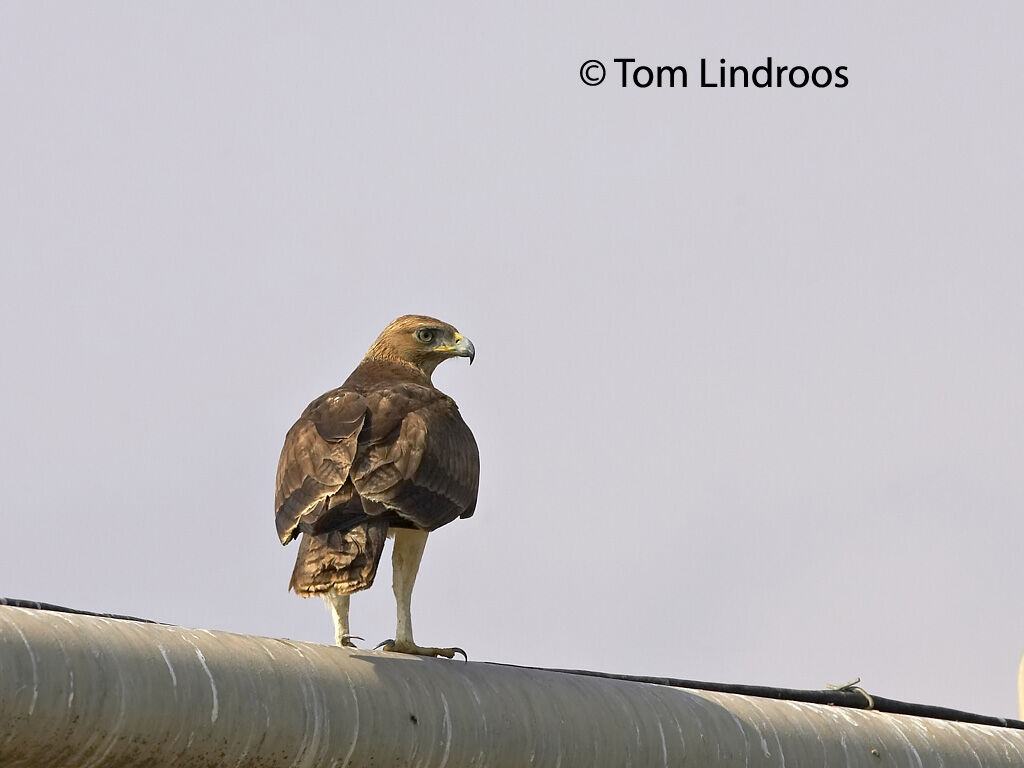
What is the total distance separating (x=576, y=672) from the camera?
525 centimetres

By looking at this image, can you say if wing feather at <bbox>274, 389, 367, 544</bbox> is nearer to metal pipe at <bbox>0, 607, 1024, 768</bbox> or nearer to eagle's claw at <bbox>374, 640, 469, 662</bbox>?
eagle's claw at <bbox>374, 640, 469, 662</bbox>

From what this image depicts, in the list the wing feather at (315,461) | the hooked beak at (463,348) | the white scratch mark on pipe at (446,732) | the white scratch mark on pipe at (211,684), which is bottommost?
the white scratch mark on pipe at (446,732)

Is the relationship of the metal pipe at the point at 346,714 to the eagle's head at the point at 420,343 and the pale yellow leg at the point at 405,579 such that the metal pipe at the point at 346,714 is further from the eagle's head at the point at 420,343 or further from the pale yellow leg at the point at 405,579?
the eagle's head at the point at 420,343

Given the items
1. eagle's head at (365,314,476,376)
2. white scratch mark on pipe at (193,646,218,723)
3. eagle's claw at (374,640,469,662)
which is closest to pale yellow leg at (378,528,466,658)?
eagle's claw at (374,640,469,662)

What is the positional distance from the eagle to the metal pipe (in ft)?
4.55

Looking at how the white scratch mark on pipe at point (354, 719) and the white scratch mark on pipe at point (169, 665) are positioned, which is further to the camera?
the white scratch mark on pipe at point (354, 719)

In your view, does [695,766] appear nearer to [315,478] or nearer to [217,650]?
[217,650]

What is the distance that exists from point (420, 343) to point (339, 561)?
2653 mm

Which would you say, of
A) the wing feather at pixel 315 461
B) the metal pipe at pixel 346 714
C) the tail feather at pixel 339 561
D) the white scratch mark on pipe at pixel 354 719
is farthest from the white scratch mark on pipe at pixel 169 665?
the wing feather at pixel 315 461

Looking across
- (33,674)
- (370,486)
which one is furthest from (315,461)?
(33,674)

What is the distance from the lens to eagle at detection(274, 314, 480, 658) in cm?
624

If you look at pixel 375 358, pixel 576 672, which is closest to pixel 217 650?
pixel 576 672

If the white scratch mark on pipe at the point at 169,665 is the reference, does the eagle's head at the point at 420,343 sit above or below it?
above

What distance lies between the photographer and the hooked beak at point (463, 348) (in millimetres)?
8648
